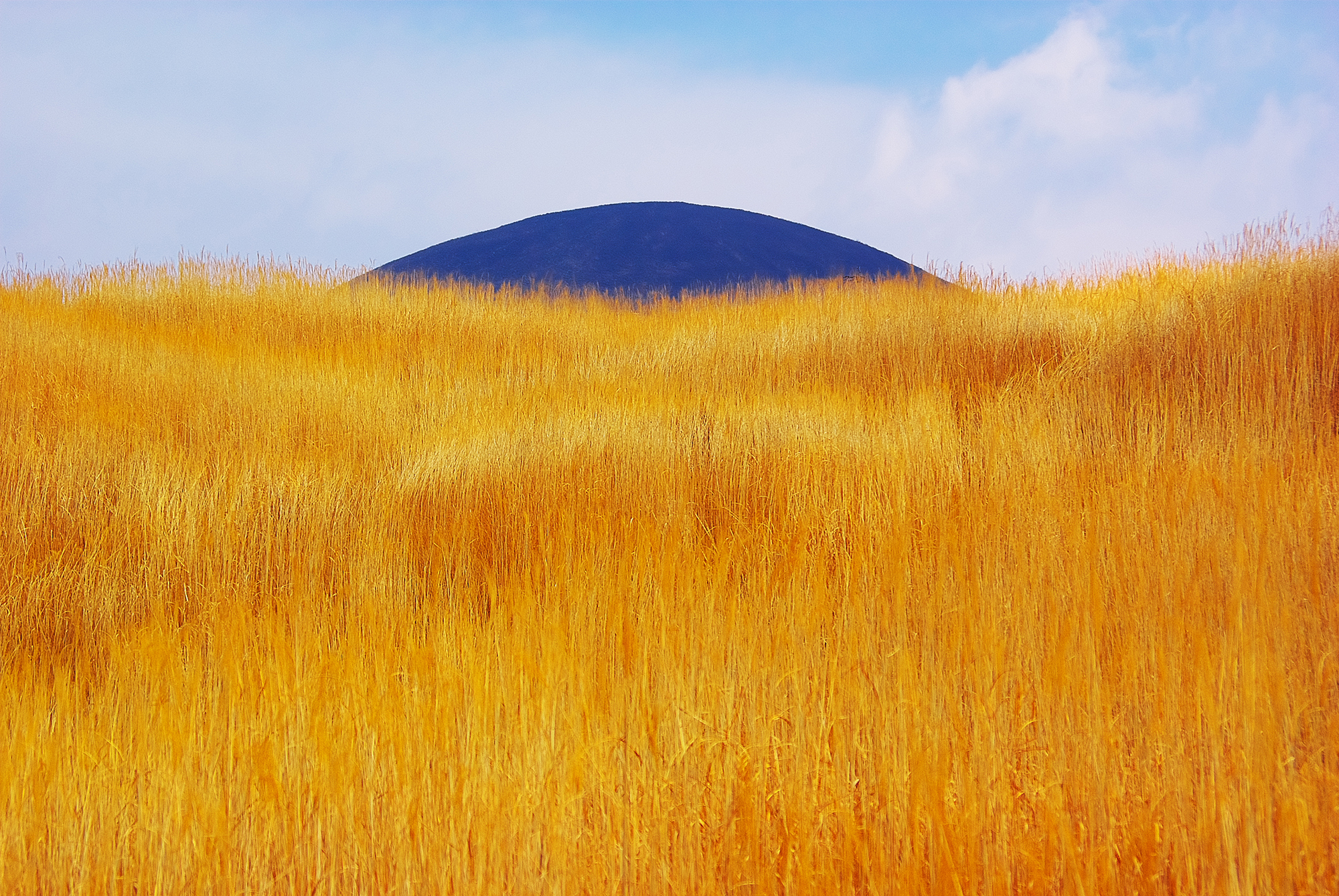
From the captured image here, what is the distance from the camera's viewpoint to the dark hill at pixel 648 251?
94.4 feet

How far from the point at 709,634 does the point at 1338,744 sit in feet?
4.77

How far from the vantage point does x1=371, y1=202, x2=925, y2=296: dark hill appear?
28781mm

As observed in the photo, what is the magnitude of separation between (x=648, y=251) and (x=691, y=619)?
28.4 meters

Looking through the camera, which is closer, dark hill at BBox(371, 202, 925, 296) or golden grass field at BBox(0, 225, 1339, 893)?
golden grass field at BBox(0, 225, 1339, 893)

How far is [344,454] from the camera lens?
4977mm

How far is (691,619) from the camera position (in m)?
2.55

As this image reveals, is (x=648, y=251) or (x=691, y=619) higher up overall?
(x=648, y=251)

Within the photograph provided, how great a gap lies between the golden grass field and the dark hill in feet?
72.4

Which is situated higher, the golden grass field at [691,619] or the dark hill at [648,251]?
the dark hill at [648,251]

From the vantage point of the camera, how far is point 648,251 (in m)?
29.9

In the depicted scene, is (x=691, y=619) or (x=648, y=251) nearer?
(x=691, y=619)

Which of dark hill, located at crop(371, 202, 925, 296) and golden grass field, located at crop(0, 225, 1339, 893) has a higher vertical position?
dark hill, located at crop(371, 202, 925, 296)

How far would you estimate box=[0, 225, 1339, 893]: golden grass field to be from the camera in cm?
164

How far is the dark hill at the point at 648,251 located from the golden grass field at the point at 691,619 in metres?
22.1
